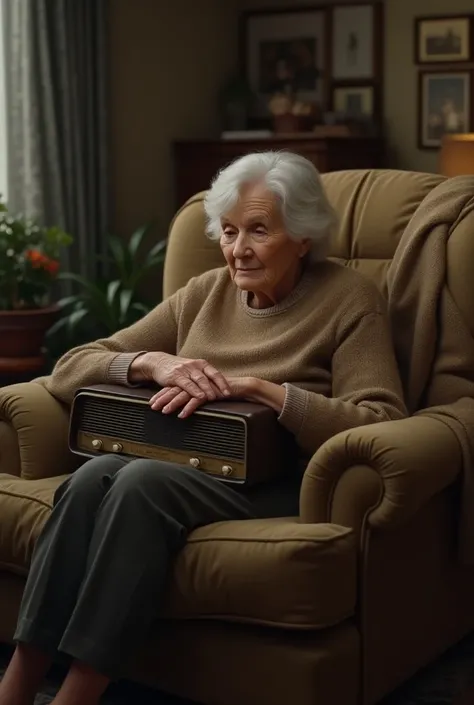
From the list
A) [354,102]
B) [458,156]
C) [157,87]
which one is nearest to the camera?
[458,156]

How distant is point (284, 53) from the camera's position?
210 inches

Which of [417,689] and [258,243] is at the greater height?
[258,243]

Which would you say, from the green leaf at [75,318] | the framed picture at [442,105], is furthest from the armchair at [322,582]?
the framed picture at [442,105]

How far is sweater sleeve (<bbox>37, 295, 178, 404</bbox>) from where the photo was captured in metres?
2.62

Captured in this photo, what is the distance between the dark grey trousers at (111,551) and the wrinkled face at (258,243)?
459 mm

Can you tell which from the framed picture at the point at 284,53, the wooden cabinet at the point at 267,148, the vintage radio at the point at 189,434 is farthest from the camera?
the framed picture at the point at 284,53

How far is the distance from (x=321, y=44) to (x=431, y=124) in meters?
0.61

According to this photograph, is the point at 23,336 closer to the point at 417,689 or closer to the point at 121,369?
the point at 121,369

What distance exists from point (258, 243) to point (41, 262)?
1.39m

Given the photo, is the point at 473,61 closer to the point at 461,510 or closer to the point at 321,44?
the point at 321,44

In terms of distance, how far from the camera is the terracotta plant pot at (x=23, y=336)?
377cm

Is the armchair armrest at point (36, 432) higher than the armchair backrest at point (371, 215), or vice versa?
the armchair backrest at point (371, 215)

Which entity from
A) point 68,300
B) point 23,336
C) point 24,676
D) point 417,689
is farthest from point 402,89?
point 24,676

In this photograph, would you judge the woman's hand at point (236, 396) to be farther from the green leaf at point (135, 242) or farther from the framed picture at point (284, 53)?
the framed picture at point (284, 53)
